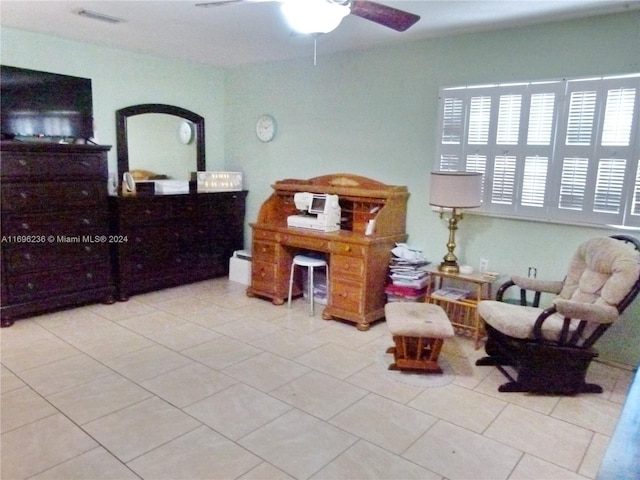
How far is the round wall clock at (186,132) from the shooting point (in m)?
5.17

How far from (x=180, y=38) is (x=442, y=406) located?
3.61 meters

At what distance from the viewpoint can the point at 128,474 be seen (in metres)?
2.02

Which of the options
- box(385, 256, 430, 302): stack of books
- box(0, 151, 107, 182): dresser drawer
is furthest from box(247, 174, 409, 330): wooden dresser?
box(0, 151, 107, 182): dresser drawer

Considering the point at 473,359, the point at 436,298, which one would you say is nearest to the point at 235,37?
the point at 436,298

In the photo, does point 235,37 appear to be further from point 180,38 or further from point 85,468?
point 85,468

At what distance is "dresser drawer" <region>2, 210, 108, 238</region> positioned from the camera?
366 cm

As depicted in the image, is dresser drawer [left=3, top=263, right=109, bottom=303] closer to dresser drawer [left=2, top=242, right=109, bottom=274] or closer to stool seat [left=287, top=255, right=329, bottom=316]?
dresser drawer [left=2, top=242, right=109, bottom=274]

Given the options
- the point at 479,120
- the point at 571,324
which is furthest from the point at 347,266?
the point at 571,324

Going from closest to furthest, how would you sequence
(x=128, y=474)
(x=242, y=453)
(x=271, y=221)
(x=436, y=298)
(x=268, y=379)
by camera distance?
(x=128, y=474) < (x=242, y=453) < (x=268, y=379) < (x=436, y=298) < (x=271, y=221)

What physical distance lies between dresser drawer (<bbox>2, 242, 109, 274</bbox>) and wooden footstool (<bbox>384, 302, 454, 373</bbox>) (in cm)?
267

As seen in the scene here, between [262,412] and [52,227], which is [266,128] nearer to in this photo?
[52,227]

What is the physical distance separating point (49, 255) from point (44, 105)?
4.24 feet

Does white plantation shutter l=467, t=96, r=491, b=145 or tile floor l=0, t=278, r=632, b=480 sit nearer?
tile floor l=0, t=278, r=632, b=480

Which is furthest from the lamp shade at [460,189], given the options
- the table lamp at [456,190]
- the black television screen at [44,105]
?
the black television screen at [44,105]
